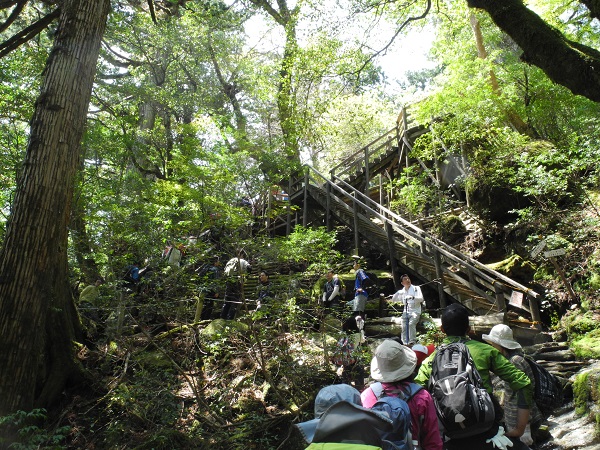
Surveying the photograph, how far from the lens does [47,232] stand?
16.4 feet

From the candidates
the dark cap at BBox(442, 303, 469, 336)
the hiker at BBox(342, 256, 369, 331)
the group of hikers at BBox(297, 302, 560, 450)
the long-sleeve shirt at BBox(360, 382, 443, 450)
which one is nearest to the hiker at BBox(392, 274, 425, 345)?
the hiker at BBox(342, 256, 369, 331)

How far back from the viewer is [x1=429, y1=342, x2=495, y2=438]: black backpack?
2277mm

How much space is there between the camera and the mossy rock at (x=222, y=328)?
6.28 metres

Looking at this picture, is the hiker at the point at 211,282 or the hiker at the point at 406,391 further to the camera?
the hiker at the point at 211,282

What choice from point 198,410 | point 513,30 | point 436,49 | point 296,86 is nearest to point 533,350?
point 513,30

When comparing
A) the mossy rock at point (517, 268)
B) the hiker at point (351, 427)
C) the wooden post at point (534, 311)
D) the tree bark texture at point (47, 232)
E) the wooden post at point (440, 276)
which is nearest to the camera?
the hiker at point (351, 427)

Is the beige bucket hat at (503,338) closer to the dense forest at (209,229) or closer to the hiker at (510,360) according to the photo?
the hiker at (510,360)

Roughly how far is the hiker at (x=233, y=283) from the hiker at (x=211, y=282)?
193 millimetres

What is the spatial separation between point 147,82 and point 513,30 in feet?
45.0

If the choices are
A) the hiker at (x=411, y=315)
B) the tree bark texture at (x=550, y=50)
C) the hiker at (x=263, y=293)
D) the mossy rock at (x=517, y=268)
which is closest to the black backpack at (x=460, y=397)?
the tree bark texture at (x=550, y=50)

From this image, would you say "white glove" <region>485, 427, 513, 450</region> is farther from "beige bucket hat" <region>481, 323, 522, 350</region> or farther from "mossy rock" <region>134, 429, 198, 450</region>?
"mossy rock" <region>134, 429, 198, 450</region>

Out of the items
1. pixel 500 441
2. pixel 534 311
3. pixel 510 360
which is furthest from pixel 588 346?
pixel 500 441

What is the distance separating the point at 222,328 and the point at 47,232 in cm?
292

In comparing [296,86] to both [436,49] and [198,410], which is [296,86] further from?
[198,410]
